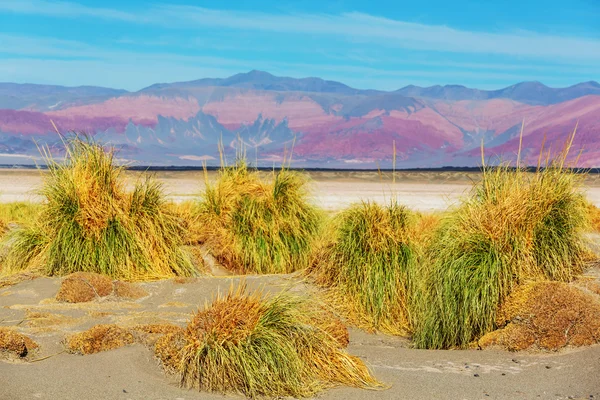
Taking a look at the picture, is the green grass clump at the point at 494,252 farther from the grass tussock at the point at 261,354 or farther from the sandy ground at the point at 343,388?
the grass tussock at the point at 261,354

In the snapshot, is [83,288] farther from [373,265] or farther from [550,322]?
[550,322]

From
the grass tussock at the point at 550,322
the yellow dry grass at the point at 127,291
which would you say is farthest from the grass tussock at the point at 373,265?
the yellow dry grass at the point at 127,291

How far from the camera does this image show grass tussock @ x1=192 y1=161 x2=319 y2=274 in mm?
10492

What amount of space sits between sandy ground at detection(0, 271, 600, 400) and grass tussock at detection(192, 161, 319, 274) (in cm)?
282

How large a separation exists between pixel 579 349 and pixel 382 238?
7.83 ft

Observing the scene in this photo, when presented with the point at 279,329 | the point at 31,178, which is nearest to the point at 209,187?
the point at 279,329

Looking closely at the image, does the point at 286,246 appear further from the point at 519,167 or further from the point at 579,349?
the point at 579,349

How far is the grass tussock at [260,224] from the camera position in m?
10.5

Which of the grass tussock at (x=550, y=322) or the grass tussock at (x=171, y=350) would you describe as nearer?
the grass tussock at (x=171, y=350)

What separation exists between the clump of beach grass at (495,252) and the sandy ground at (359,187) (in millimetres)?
12150

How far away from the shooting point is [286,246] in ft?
34.8

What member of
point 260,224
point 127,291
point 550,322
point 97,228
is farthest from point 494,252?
point 97,228

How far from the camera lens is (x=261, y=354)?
5.43 meters

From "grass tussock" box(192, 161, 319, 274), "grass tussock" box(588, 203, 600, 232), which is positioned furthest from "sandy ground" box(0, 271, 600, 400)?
"grass tussock" box(588, 203, 600, 232)
